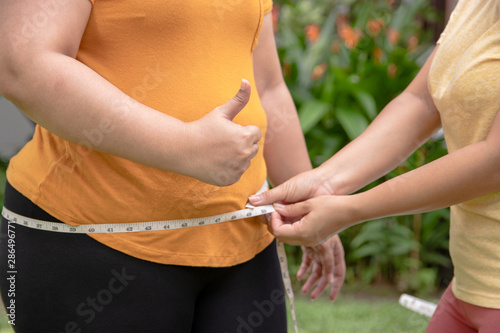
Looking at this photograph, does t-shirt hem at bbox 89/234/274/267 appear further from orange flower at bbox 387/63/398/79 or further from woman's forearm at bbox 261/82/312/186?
orange flower at bbox 387/63/398/79

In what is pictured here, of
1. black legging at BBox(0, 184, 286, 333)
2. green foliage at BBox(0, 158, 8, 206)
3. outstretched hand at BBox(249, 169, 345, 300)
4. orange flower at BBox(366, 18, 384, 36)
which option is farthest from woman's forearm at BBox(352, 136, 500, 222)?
green foliage at BBox(0, 158, 8, 206)

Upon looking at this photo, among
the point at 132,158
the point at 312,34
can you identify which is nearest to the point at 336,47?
the point at 312,34

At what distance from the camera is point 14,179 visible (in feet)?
3.71

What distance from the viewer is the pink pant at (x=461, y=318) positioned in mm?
1107

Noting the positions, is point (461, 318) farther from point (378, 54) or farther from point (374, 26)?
point (374, 26)

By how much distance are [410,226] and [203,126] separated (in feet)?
9.07

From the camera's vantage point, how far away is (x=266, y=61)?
4.62ft

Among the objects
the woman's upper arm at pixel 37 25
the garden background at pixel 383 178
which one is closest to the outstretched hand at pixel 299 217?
the woman's upper arm at pixel 37 25

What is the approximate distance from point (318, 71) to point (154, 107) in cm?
278

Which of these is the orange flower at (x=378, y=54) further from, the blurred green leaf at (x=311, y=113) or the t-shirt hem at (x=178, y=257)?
the t-shirt hem at (x=178, y=257)

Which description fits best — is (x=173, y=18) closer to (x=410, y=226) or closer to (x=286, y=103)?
(x=286, y=103)

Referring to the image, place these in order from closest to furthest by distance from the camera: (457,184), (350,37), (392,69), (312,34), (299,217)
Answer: (457,184)
(299,217)
(392,69)
(350,37)
(312,34)

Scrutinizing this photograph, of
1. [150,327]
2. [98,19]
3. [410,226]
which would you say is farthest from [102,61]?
[410,226]

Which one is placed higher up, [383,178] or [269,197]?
[269,197]
